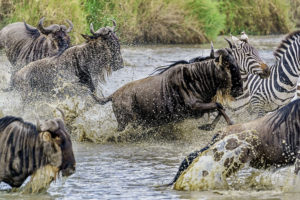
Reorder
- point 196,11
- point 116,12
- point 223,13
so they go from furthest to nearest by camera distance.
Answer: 1. point 223,13
2. point 196,11
3. point 116,12

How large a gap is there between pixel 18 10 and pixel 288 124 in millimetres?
11713

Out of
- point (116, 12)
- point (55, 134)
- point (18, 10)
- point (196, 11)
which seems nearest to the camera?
point (55, 134)

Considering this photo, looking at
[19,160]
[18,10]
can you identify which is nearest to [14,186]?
[19,160]

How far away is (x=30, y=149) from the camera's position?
593cm

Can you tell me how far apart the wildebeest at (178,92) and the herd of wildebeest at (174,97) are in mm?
11

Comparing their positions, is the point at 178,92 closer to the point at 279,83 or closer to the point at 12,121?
the point at 279,83

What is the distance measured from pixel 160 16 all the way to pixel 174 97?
1068 cm

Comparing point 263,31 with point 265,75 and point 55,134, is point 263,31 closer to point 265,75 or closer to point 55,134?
point 265,75

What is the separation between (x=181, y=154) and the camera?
26.5 ft

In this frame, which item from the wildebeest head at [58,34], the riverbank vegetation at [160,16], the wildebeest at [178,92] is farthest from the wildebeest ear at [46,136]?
the riverbank vegetation at [160,16]

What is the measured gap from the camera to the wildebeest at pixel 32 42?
11.5 meters

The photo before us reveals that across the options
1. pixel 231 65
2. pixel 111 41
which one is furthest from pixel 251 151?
pixel 111 41

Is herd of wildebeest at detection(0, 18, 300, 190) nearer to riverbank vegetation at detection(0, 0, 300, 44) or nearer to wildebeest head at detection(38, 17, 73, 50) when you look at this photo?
wildebeest head at detection(38, 17, 73, 50)

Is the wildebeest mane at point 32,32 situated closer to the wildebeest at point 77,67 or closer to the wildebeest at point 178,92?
the wildebeest at point 77,67
